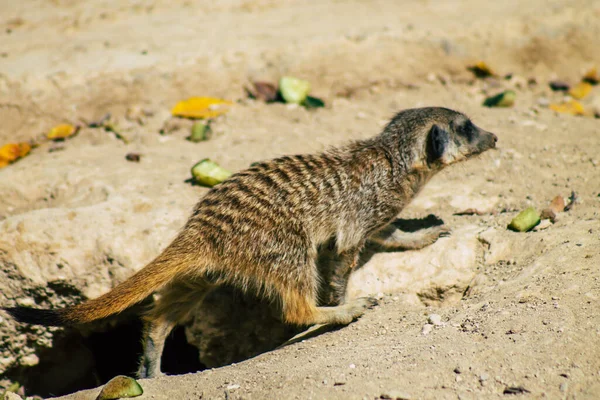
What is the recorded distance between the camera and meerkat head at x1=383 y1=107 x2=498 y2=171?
338 cm

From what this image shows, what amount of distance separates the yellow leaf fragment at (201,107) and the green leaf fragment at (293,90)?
Result: 43cm

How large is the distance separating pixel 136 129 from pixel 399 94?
2.07m

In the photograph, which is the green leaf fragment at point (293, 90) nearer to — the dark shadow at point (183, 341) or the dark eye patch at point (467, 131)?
the dark shadow at point (183, 341)

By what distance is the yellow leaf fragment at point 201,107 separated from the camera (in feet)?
15.6

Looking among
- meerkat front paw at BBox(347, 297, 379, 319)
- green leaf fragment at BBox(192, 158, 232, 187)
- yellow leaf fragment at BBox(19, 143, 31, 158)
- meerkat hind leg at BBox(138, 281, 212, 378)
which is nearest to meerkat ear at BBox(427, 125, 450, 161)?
meerkat front paw at BBox(347, 297, 379, 319)

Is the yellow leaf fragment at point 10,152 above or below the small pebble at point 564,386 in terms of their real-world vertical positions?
below

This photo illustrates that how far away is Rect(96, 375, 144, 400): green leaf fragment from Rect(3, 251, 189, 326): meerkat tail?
0.29 m

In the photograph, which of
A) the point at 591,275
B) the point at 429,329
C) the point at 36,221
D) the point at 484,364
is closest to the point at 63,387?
the point at 36,221

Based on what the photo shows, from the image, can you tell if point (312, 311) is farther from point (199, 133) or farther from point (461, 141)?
point (199, 133)

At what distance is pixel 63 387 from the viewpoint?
3895 millimetres

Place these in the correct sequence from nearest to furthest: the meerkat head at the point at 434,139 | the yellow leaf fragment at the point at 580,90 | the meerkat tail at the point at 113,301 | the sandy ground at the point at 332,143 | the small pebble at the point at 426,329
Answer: the sandy ground at the point at 332,143, the meerkat tail at the point at 113,301, the small pebble at the point at 426,329, the meerkat head at the point at 434,139, the yellow leaf fragment at the point at 580,90

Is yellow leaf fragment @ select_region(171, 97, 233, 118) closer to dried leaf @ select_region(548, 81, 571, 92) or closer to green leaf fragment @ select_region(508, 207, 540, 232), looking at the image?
green leaf fragment @ select_region(508, 207, 540, 232)

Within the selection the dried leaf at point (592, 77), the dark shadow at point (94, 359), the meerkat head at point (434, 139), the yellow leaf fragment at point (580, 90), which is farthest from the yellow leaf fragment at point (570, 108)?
the dark shadow at point (94, 359)

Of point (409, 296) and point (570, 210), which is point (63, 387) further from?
point (570, 210)
